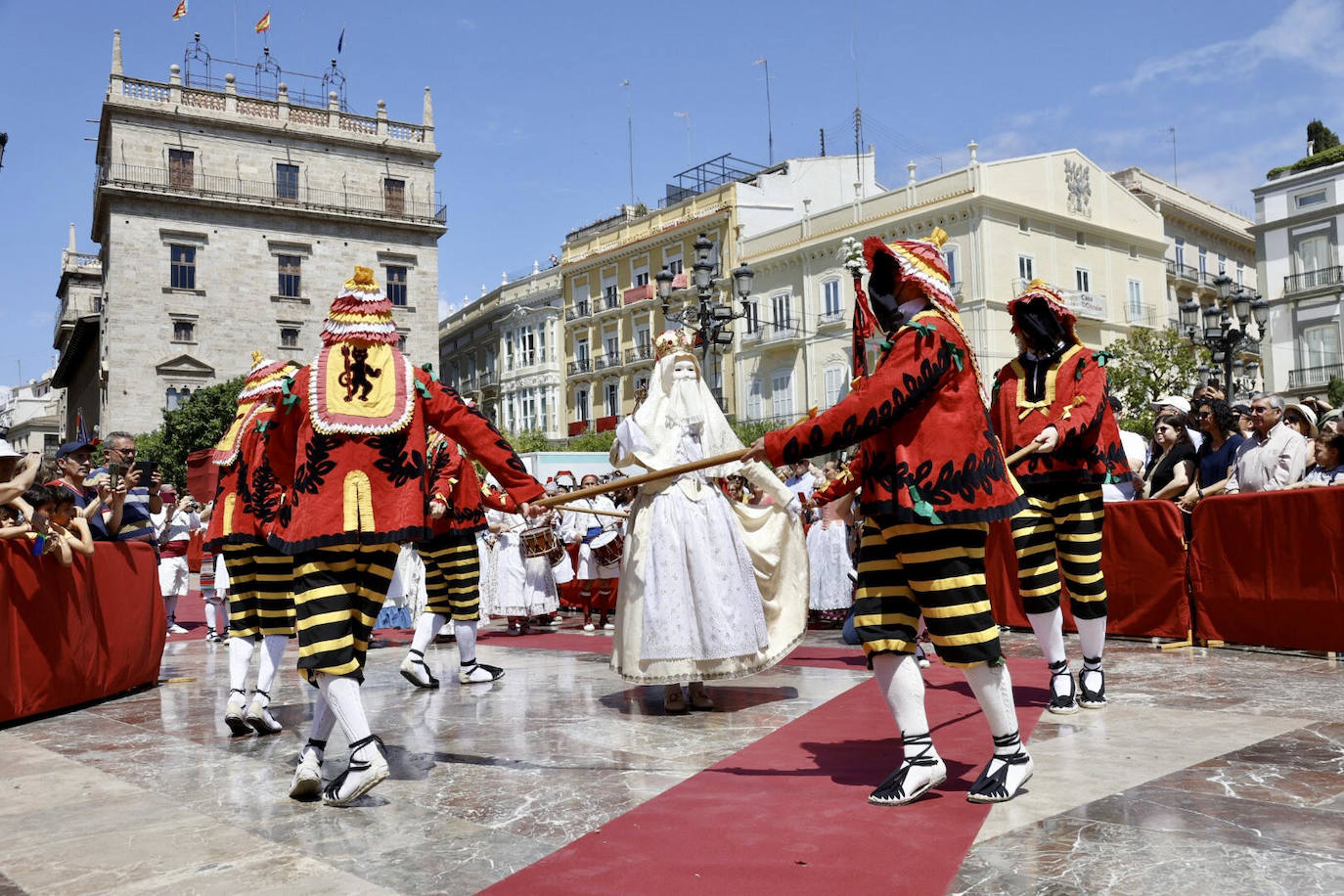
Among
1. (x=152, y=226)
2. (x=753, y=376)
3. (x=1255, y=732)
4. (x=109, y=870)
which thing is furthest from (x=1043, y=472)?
(x=152, y=226)

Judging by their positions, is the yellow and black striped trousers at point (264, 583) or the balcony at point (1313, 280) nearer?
the yellow and black striped trousers at point (264, 583)

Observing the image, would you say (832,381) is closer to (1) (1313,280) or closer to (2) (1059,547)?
(1) (1313,280)

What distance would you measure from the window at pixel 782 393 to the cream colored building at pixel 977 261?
0.05 meters

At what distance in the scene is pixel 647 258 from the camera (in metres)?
49.7

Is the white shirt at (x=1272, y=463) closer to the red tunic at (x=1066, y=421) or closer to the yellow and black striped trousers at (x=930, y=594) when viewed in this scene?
the red tunic at (x=1066, y=421)

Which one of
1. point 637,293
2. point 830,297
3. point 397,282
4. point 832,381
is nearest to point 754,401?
point 832,381

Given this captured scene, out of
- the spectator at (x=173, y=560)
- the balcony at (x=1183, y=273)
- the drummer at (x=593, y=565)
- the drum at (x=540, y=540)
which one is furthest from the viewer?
the balcony at (x=1183, y=273)

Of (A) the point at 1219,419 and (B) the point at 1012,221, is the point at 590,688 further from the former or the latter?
(B) the point at 1012,221

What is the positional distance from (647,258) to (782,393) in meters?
10.0

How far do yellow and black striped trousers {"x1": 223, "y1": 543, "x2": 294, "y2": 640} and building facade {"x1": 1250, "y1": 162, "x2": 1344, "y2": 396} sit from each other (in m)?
44.7

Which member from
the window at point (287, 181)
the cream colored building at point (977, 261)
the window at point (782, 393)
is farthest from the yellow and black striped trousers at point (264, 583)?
the window at point (287, 181)

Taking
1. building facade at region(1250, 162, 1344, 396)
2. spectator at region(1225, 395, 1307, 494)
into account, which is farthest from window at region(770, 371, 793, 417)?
spectator at region(1225, 395, 1307, 494)

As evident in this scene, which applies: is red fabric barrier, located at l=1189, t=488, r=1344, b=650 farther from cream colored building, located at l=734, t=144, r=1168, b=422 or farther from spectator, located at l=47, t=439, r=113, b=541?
cream colored building, located at l=734, t=144, r=1168, b=422

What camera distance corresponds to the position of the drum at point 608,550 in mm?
10758
